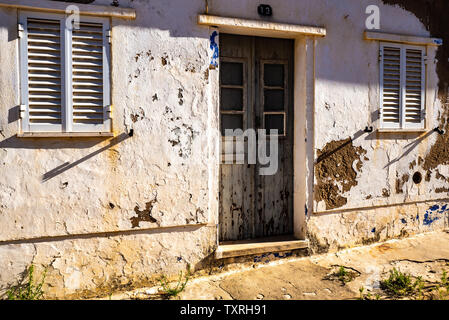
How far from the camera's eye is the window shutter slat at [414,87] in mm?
5227

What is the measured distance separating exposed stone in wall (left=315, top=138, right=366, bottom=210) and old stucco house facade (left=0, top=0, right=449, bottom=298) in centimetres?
2

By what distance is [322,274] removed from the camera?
4.39m

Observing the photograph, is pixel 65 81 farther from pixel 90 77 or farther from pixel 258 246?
pixel 258 246

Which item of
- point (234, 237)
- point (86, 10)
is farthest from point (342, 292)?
point (86, 10)

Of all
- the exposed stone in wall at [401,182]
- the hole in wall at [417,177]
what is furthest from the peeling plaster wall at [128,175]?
the hole in wall at [417,177]

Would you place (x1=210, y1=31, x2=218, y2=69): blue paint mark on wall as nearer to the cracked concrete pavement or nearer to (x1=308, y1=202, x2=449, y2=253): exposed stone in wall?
(x1=308, y1=202, x2=449, y2=253): exposed stone in wall

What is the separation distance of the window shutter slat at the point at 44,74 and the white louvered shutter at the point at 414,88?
4370mm

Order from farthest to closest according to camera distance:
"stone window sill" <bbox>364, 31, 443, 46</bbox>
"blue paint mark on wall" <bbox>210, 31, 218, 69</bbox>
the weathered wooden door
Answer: "stone window sill" <bbox>364, 31, 443, 46</bbox>, the weathered wooden door, "blue paint mark on wall" <bbox>210, 31, 218, 69</bbox>

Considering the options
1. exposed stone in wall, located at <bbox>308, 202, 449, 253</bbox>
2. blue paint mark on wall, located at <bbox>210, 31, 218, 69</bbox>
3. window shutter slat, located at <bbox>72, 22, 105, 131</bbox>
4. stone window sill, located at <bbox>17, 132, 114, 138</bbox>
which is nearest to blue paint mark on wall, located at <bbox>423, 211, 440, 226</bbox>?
exposed stone in wall, located at <bbox>308, 202, 449, 253</bbox>

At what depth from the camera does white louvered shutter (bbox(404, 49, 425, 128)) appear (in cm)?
523

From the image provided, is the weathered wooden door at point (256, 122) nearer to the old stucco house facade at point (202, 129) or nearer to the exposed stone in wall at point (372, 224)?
the old stucco house facade at point (202, 129)

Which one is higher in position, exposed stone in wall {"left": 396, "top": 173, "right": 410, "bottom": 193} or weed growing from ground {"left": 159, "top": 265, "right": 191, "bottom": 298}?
exposed stone in wall {"left": 396, "top": 173, "right": 410, "bottom": 193}

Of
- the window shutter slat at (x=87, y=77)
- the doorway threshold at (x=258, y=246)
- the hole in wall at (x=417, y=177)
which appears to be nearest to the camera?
the window shutter slat at (x=87, y=77)
